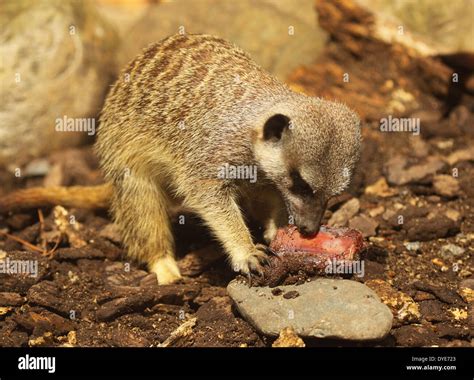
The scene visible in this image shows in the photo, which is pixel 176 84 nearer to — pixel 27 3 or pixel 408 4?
pixel 27 3

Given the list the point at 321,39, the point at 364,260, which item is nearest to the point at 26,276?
the point at 364,260

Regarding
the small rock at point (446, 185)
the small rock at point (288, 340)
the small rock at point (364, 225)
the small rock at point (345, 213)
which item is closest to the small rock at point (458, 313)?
the small rock at point (364, 225)

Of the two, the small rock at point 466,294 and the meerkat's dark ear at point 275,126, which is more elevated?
the meerkat's dark ear at point 275,126

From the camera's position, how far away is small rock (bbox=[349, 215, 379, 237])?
5.33 meters

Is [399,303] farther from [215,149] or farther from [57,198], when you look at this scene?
[57,198]

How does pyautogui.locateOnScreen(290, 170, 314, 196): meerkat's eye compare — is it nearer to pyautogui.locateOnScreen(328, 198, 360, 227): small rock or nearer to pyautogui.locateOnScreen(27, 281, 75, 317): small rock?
pyautogui.locateOnScreen(328, 198, 360, 227): small rock

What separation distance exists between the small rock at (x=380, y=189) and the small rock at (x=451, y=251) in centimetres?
85

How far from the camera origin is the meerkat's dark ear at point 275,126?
4.34 metres

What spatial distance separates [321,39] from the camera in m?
7.80

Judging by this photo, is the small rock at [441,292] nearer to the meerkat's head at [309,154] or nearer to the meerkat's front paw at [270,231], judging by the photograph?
the meerkat's head at [309,154]

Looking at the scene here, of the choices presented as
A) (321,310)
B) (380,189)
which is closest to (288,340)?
(321,310)

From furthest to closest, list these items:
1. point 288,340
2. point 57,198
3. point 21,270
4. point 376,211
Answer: point 57,198 → point 376,211 → point 21,270 → point 288,340

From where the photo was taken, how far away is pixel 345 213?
18.3 feet

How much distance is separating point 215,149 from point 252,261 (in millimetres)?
827
